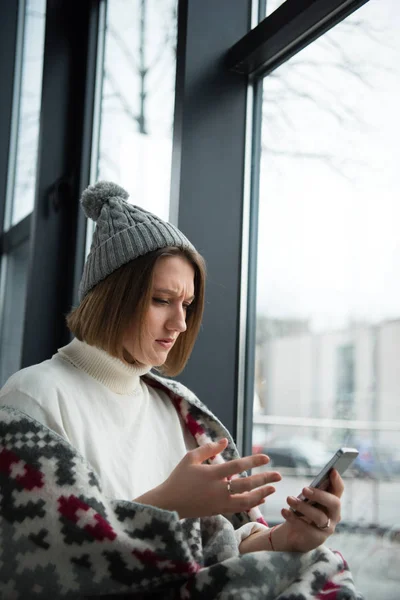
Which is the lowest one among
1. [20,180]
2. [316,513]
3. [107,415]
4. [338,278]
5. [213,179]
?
[316,513]

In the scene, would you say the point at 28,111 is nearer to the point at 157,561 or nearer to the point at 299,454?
the point at 299,454

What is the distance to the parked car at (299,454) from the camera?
5.41ft

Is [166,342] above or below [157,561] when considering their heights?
above

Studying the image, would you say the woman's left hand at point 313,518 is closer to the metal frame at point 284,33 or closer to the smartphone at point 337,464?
the smartphone at point 337,464

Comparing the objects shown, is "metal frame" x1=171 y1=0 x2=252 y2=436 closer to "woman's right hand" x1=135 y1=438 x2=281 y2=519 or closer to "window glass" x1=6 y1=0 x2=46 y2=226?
"woman's right hand" x1=135 y1=438 x2=281 y2=519

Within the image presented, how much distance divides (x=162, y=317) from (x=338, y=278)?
0.45 m

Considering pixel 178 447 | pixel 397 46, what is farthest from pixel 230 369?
pixel 397 46

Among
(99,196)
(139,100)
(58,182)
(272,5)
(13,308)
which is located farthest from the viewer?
(13,308)

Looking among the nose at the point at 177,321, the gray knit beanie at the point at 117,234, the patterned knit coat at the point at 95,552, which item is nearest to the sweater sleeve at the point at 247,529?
the patterned knit coat at the point at 95,552

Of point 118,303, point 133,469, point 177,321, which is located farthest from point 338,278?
point 133,469

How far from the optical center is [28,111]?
3.80 m

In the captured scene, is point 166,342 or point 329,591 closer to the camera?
point 329,591

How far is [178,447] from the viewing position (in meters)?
1.54

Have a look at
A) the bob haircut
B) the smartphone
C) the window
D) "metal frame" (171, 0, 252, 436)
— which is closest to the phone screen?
the smartphone
